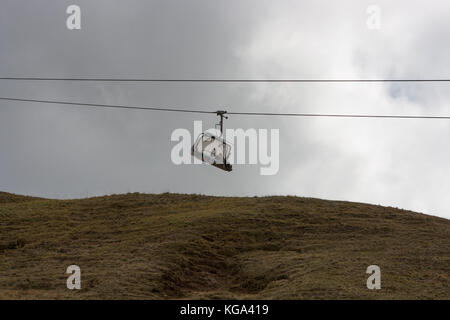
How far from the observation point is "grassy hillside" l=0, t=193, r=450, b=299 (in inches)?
850

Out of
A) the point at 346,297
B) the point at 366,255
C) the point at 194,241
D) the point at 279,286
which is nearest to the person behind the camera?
the point at 346,297

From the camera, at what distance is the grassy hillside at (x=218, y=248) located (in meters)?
21.6

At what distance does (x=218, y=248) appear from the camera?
2812cm

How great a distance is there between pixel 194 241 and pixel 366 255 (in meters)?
7.64

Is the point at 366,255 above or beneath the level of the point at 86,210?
beneath

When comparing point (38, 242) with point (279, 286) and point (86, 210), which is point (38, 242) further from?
point (279, 286)
